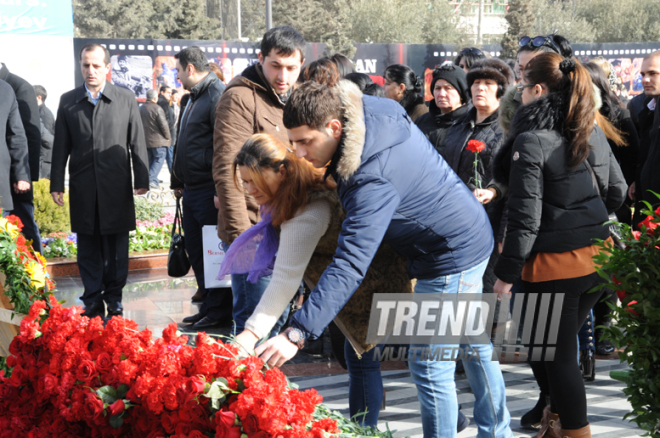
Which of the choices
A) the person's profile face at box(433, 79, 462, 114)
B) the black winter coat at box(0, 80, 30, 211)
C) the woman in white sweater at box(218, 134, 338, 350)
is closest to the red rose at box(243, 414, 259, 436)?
the woman in white sweater at box(218, 134, 338, 350)

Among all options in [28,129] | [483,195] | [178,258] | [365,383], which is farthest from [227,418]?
[28,129]

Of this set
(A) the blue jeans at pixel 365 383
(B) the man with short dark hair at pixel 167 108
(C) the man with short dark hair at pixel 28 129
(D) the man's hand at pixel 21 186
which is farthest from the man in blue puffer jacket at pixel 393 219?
(B) the man with short dark hair at pixel 167 108

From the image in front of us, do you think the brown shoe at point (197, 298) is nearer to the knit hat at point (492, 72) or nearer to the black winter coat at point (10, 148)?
the black winter coat at point (10, 148)

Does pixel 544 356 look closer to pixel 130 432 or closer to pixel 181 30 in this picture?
pixel 130 432

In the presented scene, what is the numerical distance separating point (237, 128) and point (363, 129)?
1.80 meters

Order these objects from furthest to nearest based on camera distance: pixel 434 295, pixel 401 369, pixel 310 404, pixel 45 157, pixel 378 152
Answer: pixel 45 157, pixel 401 369, pixel 434 295, pixel 378 152, pixel 310 404

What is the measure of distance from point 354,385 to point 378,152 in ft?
4.20

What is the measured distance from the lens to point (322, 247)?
298cm

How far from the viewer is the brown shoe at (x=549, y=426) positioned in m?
3.48

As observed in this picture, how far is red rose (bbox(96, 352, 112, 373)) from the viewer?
7.36ft

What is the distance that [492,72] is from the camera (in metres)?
4.39

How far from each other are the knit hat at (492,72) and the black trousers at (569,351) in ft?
5.40

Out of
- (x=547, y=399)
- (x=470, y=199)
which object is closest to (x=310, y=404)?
(x=470, y=199)

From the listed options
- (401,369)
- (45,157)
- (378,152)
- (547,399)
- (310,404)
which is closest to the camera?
(310,404)
